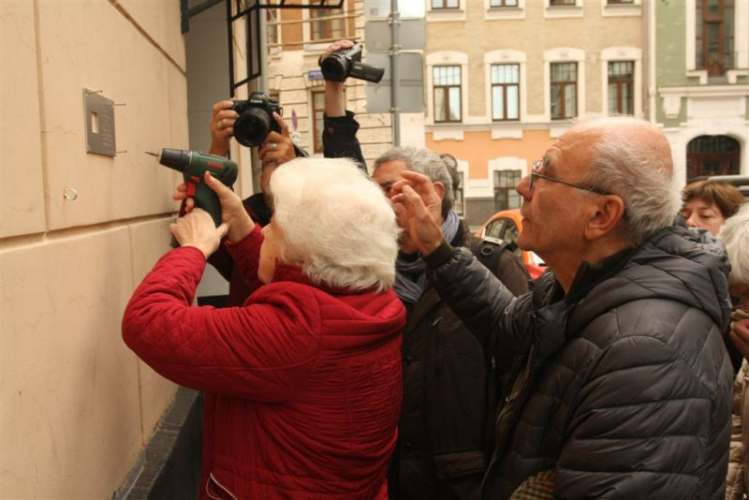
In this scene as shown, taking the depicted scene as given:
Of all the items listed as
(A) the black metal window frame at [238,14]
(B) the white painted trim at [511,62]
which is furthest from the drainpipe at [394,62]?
(B) the white painted trim at [511,62]

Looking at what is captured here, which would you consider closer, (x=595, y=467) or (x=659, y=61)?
(x=595, y=467)

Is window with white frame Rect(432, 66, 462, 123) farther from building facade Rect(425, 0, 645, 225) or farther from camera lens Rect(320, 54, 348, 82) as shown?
camera lens Rect(320, 54, 348, 82)

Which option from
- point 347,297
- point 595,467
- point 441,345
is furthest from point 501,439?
point 441,345

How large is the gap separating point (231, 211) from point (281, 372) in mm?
735

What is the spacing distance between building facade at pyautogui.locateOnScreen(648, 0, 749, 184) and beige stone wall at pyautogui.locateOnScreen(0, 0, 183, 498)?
24039 mm

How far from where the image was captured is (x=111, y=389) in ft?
7.52

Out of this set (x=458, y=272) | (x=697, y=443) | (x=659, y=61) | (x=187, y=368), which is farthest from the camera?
(x=659, y=61)

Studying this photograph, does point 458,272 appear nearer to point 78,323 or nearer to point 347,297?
point 347,297

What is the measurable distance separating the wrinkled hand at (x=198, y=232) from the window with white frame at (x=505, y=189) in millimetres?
22857

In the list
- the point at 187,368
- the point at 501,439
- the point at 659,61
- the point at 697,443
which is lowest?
the point at 501,439

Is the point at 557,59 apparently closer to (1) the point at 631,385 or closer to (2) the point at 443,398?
(2) the point at 443,398

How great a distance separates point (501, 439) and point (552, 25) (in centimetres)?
2482

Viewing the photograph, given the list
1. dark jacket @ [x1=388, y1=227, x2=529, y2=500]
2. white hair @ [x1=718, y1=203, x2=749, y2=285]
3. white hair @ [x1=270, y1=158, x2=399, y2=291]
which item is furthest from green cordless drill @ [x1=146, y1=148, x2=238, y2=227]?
white hair @ [x1=718, y1=203, x2=749, y2=285]

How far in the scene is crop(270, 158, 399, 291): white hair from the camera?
1833 millimetres
